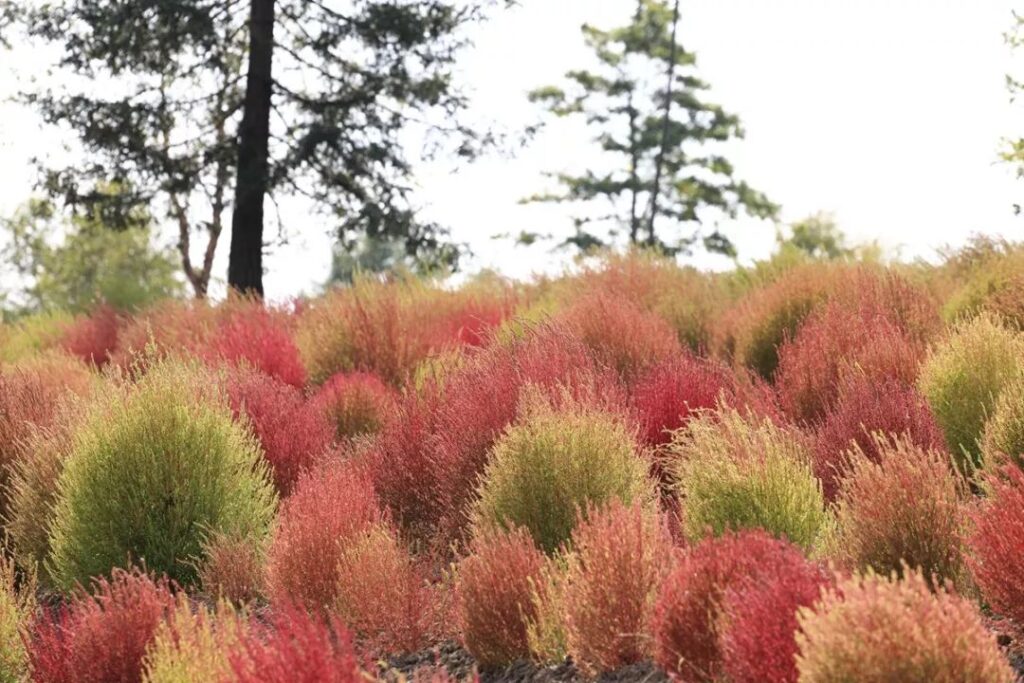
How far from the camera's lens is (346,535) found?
612cm

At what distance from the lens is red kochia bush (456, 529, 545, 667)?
5098 millimetres

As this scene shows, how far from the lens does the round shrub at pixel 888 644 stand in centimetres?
337

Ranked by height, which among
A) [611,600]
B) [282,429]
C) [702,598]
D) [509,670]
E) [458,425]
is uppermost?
[458,425]

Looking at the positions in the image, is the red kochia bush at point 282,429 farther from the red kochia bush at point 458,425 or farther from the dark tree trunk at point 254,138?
the dark tree trunk at point 254,138

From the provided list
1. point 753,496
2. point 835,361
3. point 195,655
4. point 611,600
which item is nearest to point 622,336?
point 835,361

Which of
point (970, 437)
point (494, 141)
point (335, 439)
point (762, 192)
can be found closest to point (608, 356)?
point (335, 439)

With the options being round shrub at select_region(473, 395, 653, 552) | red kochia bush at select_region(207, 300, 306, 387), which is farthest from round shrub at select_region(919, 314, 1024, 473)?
red kochia bush at select_region(207, 300, 306, 387)

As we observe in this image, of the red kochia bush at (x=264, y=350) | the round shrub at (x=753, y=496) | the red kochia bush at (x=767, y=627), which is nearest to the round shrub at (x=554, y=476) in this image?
the round shrub at (x=753, y=496)

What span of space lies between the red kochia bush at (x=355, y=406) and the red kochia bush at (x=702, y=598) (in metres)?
5.36

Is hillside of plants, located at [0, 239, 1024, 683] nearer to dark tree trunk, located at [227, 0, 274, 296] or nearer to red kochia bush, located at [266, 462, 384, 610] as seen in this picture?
red kochia bush, located at [266, 462, 384, 610]

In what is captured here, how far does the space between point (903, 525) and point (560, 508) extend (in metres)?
1.74

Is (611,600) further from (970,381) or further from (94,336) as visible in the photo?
(94,336)

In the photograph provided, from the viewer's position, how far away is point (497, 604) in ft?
16.7

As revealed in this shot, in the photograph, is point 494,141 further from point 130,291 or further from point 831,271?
point 130,291
